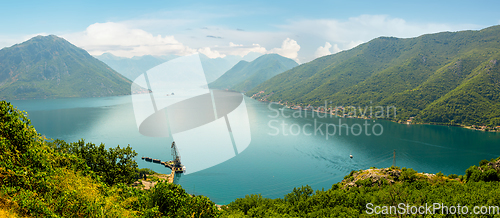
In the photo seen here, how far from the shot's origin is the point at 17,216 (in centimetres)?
470

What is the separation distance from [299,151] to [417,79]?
8507 cm

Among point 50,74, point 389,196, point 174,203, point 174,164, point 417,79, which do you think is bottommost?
point 174,164

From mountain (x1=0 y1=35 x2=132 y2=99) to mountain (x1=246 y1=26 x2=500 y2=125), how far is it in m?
107

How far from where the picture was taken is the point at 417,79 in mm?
97562

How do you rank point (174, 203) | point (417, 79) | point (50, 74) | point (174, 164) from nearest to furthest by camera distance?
point (174, 203)
point (174, 164)
point (417, 79)
point (50, 74)

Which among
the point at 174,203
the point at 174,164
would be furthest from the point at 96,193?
the point at 174,164

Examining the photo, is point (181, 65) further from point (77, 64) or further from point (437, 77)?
point (77, 64)

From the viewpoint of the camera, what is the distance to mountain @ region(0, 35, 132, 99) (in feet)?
439

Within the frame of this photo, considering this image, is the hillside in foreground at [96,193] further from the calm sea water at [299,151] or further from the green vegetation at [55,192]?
the calm sea water at [299,151]

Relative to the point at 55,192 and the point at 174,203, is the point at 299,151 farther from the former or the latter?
the point at 55,192

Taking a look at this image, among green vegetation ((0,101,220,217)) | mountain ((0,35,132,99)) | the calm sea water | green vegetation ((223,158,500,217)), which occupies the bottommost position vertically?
the calm sea water

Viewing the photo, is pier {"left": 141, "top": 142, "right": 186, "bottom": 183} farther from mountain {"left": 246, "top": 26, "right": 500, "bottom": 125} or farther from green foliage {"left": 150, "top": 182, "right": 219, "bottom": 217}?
mountain {"left": 246, "top": 26, "right": 500, "bottom": 125}

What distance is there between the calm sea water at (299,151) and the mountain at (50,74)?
99.3m

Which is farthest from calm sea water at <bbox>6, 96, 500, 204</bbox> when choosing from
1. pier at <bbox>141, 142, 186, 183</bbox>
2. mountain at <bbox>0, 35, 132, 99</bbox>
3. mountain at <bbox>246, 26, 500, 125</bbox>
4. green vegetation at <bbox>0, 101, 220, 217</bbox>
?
mountain at <bbox>0, 35, 132, 99</bbox>
